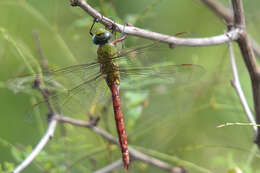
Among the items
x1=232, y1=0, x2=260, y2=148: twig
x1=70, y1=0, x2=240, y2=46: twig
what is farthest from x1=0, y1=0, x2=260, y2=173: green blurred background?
x1=232, y1=0, x2=260, y2=148: twig

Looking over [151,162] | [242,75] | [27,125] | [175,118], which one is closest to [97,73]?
[151,162]

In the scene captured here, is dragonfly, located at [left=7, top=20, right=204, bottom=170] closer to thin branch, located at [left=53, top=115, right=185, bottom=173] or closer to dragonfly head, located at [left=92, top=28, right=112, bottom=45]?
dragonfly head, located at [left=92, top=28, right=112, bottom=45]

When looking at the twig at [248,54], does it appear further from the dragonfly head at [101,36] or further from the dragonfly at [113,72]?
the dragonfly head at [101,36]

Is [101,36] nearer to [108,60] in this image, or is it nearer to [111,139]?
[108,60]

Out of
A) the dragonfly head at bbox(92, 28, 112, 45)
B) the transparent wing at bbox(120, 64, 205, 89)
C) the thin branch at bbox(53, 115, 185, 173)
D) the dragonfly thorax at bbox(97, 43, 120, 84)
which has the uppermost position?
the dragonfly head at bbox(92, 28, 112, 45)

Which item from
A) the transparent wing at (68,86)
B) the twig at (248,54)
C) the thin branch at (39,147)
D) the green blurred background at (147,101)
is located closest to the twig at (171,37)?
the twig at (248,54)

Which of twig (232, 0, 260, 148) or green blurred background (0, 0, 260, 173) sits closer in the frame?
twig (232, 0, 260, 148)
